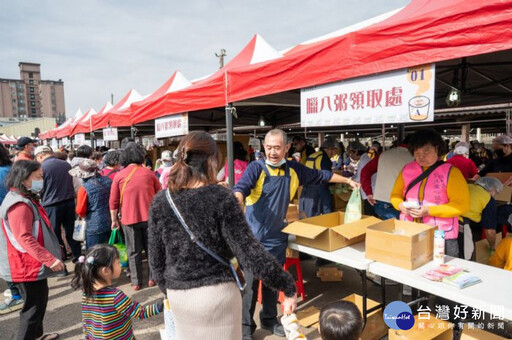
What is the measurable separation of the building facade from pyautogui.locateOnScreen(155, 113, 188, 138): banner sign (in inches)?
3818

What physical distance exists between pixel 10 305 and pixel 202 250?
3351 millimetres

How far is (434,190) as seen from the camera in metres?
2.32

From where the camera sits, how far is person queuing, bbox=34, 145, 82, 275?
14.3 feet

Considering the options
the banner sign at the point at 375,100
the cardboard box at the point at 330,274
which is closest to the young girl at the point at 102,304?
the banner sign at the point at 375,100

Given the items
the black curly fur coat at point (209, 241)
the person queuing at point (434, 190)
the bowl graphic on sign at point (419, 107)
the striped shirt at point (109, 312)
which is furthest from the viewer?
the person queuing at point (434, 190)

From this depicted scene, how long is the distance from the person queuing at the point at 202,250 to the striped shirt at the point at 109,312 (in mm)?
460

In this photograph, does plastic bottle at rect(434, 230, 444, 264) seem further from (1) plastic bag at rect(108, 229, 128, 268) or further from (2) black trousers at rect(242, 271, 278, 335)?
(1) plastic bag at rect(108, 229, 128, 268)

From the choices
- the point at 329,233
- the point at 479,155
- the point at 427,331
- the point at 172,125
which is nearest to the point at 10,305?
the point at 172,125

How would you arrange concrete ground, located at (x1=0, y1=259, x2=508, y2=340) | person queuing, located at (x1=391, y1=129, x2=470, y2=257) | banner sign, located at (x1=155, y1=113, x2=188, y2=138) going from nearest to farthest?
1. person queuing, located at (x1=391, y1=129, x2=470, y2=257)
2. concrete ground, located at (x1=0, y1=259, x2=508, y2=340)
3. banner sign, located at (x1=155, y1=113, x2=188, y2=138)

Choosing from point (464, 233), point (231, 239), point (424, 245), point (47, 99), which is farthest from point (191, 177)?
point (47, 99)

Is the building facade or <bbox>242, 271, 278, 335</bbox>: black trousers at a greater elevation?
the building facade

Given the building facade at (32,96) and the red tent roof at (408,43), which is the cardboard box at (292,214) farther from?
the building facade at (32,96)

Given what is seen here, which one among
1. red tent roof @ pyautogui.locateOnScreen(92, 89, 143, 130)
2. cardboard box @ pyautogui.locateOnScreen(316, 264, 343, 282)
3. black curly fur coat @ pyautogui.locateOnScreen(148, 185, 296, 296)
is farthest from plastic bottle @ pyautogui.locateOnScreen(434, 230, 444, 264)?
red tent roof @ pyautogui.locateOnScreen(92, 89, 143, 130)

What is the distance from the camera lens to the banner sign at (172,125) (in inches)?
167
